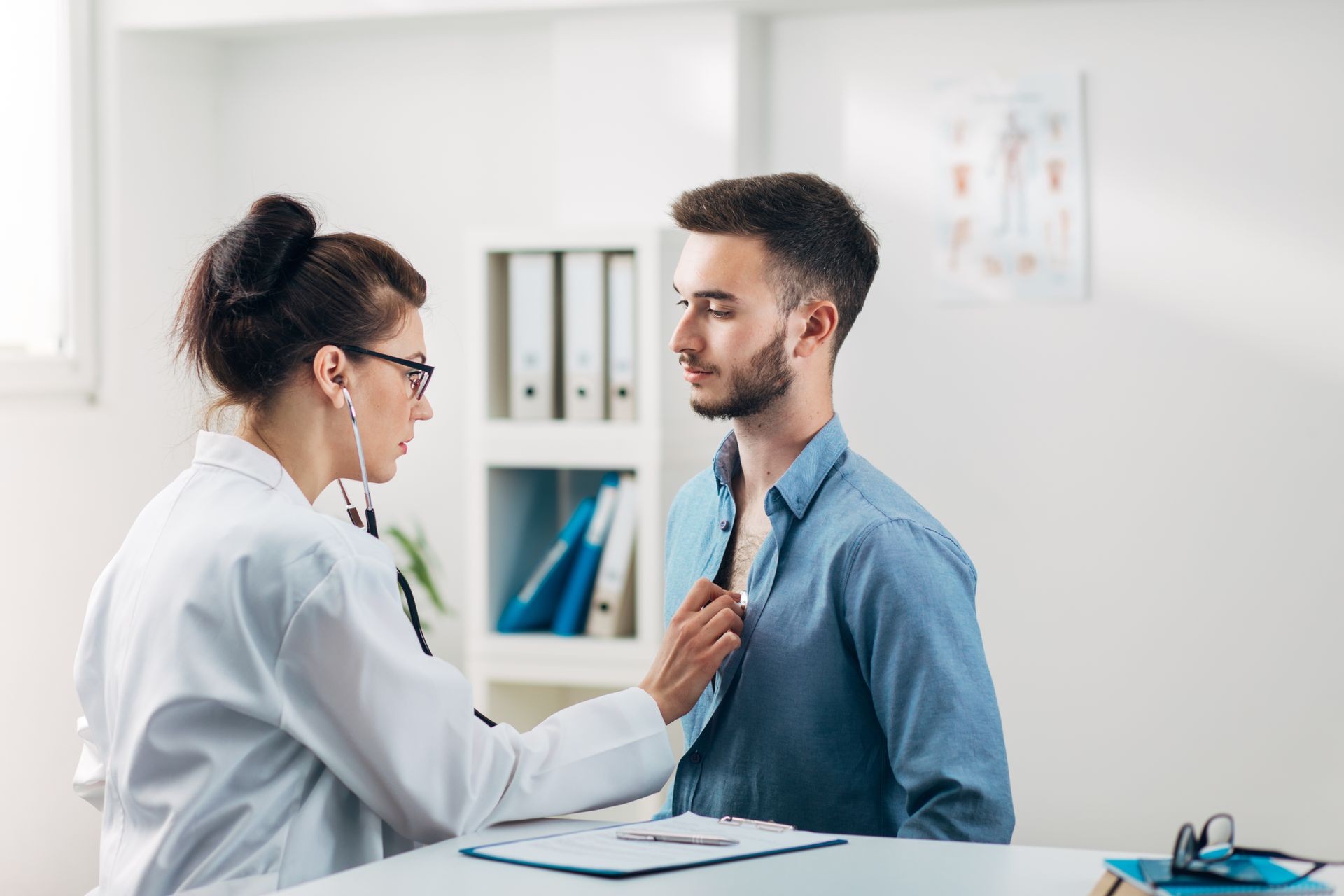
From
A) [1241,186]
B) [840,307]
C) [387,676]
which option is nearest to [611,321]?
[840,307]

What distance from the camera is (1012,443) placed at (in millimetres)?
2916

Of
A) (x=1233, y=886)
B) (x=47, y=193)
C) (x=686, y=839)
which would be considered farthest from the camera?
(x=47, y=193)

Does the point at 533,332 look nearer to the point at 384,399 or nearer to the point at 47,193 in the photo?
the point at 47,193

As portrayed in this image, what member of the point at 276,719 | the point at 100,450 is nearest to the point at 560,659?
the point at 100,450

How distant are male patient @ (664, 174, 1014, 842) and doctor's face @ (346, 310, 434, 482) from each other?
319 millimetres

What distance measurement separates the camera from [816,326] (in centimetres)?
159

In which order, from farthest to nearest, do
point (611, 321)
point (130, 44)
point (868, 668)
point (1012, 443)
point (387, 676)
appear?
point (130, 44)
point (1012, 443)
point (611, 321)
point (868, 668)
point (387, 676)

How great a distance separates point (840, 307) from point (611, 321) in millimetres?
1160

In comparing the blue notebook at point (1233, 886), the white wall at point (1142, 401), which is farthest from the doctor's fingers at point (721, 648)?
the white wall at point (1142, 401)

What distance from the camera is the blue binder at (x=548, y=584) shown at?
2.82 meters

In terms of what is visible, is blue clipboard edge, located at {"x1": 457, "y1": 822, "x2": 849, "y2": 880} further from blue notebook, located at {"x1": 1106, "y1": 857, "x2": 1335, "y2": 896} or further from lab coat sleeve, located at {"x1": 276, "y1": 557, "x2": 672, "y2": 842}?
blue notebook, located at {"x1": 1106, "y1": 857, "x2": 1335, "y2": 896}

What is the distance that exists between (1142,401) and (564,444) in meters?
1.26

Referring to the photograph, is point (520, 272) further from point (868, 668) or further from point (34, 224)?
point (868, 668)

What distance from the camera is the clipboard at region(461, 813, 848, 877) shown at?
3.50ft
